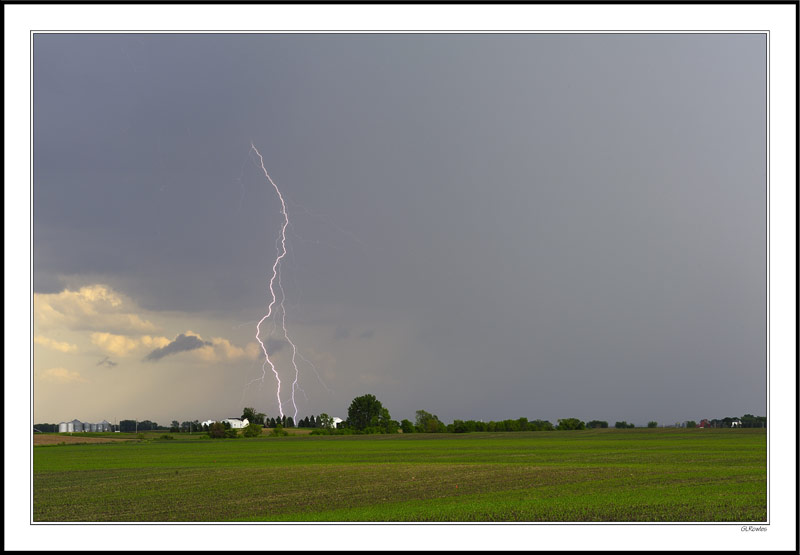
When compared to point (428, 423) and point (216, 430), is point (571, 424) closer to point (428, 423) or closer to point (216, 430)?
point (428, 423)

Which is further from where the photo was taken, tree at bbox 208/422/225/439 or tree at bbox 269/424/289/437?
tree at bbox 269/424/289/437

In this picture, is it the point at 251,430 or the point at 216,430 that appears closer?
the point at 216,430

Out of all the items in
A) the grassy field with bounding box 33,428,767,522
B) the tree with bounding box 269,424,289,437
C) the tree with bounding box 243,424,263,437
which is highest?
the grassy field with bounding box 33,428,767,522

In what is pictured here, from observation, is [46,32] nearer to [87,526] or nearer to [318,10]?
[318,10]

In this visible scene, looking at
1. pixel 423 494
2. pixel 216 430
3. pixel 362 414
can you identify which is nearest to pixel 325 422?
pixel 362 414

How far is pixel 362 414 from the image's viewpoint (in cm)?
13238

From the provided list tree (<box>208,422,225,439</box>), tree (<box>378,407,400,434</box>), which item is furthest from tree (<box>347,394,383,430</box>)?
tree (<box>208,422,225,439</box>)

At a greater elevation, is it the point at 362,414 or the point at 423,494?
the point at 423,494

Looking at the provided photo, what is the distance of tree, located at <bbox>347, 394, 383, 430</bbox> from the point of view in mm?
132000

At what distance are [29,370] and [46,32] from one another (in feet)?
26.8

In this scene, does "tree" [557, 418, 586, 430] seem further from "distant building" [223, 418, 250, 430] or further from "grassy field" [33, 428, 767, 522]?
"grassy field" [33, 428, 767, 522]

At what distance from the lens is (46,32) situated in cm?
1692

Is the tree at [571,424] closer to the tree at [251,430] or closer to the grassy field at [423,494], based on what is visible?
the tree at [251,430]

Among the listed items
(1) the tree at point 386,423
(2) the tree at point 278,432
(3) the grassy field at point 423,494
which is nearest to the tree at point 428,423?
(1) the tree at point 386,423
